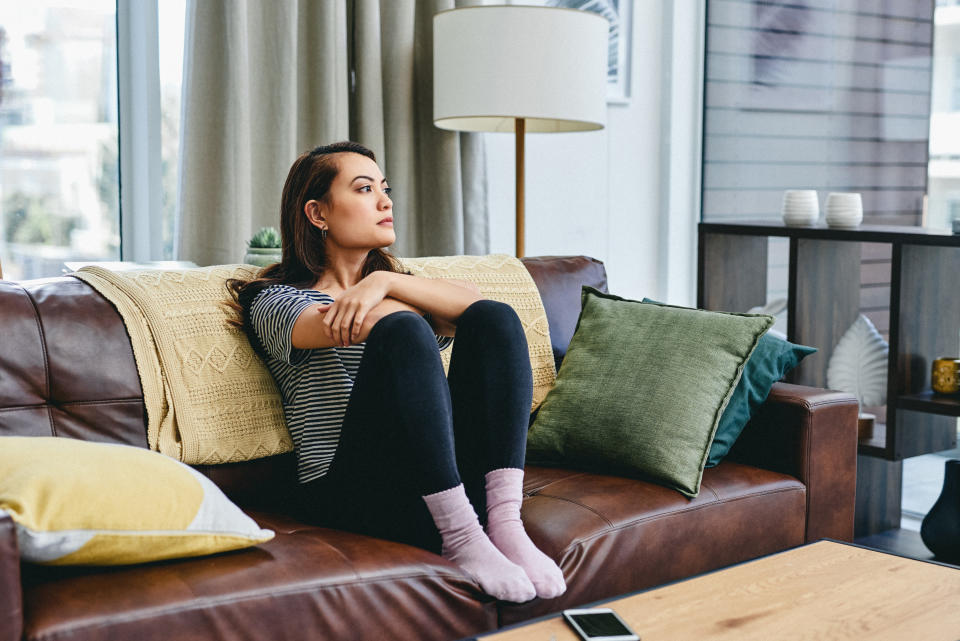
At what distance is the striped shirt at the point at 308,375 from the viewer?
180cm

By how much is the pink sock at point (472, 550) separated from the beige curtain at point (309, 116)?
132cm

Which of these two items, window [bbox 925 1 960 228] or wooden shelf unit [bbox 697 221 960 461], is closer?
wooden shelf unit [bbox 697 221 960 461]

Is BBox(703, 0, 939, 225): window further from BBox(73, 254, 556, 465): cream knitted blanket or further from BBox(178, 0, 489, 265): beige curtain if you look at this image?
BBox(73, 254, 556, 465): cream knitted blanket

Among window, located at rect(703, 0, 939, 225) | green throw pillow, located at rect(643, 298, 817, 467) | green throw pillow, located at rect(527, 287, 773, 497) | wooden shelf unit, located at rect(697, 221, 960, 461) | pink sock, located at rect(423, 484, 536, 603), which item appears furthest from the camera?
window, located at rect(703, 0, 939, 225)

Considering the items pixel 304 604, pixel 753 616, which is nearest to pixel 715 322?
pixel 753 616

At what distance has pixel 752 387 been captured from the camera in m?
2.13

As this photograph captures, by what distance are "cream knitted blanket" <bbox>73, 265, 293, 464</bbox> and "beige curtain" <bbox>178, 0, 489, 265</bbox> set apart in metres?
0.75

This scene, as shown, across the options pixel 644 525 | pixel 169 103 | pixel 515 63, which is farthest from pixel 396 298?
pixel 169 103

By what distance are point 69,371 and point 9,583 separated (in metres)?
0.64

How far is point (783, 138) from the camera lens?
3.58 meters

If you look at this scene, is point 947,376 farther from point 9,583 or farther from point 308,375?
point 9,583

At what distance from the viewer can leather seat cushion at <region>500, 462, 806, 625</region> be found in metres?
1.73

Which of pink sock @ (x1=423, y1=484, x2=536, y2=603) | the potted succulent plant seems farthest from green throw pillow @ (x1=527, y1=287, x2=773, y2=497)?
the potted succulent plant

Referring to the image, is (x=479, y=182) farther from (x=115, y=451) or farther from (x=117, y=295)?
(x=115, y=451)
